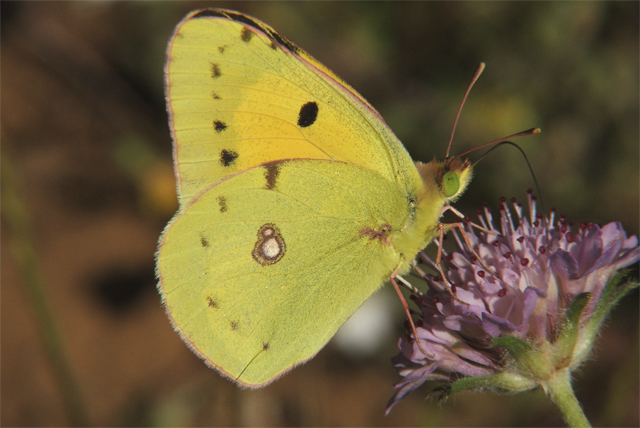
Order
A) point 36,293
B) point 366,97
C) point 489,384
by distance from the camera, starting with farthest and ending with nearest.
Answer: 1. point 366,97
2. point 36,293
3. point 489,384

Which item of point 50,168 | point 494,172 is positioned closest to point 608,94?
point 494,172

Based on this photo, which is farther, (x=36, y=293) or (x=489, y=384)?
Result: (x=36, y=293)

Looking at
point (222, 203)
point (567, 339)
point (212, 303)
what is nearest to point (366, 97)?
point (222, 203)

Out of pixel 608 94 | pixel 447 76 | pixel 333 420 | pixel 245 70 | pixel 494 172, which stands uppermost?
pixel 245 70

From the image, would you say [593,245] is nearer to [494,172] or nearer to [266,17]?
[494,172]

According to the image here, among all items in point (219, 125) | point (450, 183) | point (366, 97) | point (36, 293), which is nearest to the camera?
point (450, 183)

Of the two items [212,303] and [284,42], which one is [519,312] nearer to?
[212,303]

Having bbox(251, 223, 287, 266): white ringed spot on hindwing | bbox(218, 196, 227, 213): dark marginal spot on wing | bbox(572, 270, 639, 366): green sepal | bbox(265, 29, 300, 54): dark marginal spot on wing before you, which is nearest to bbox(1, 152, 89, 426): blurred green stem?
bbox(218, 196, 227, 213): dark marginal spot on wing

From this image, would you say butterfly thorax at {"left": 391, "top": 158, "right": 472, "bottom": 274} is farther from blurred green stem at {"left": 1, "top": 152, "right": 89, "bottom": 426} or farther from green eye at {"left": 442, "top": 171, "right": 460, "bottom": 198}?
blurred green stem at {"left": 1, "top": 152, "right": 89, "bottom": 426}

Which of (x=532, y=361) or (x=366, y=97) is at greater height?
(x=366, y=97)
